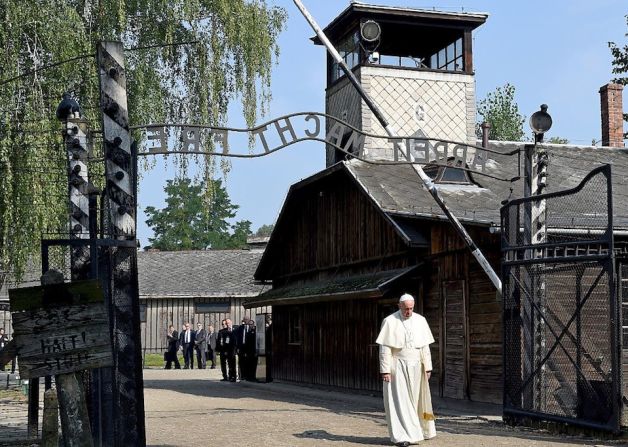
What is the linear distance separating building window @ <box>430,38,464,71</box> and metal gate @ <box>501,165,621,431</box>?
40.4 ft

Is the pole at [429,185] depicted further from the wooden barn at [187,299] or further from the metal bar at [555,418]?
the wooden barn at [187,299]

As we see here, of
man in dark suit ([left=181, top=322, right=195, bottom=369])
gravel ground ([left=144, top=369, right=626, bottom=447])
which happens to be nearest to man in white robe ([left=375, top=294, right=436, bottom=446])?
gravel ground ([left=144, top=369, right=626, bottom=447])

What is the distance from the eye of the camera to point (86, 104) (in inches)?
853

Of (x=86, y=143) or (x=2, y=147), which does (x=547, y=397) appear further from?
(x=2, y=147)

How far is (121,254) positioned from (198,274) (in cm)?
4211

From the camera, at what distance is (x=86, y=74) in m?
21.6

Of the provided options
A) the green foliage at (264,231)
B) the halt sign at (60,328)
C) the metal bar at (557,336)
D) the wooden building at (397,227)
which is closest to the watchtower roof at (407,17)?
the wooden building at (397,227)

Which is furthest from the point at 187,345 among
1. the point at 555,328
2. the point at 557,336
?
the point at 557,336

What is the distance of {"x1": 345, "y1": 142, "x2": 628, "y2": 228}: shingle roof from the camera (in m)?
20.8

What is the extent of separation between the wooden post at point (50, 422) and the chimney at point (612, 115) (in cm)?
2513

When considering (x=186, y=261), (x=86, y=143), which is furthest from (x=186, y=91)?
(x=186, y=261)

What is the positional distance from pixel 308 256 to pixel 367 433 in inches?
567

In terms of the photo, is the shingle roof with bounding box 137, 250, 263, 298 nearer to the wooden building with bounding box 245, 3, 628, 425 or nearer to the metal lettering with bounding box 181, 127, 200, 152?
the wooden building with bounding box 245, 3, 628, 425

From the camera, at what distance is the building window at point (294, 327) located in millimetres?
29053
